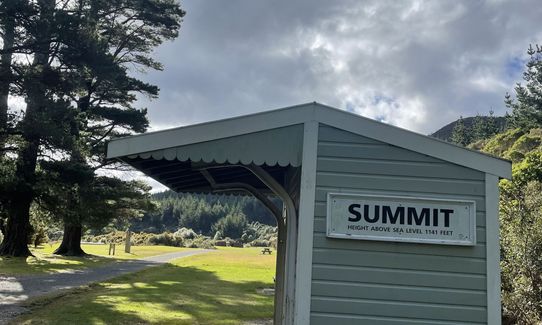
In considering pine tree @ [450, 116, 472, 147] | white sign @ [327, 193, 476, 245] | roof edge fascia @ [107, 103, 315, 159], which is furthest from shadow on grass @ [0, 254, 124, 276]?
pine tree @ [450, 116, 472, 147]

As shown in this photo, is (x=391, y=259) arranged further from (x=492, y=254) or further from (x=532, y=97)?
(x=532, y=97)

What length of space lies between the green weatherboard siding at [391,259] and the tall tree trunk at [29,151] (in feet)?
47.0

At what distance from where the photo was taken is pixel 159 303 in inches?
376

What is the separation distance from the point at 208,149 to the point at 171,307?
603 cm

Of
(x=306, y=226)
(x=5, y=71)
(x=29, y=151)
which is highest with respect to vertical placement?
(x=5, y=71)

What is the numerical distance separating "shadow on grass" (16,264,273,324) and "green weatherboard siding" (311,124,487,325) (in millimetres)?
4625

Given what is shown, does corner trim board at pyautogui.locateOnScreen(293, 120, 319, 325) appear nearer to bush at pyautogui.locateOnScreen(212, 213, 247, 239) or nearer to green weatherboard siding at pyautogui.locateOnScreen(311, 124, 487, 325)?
green weatherboard siding at pyautogui.locateOnScreen(311, 124, 487, 325)

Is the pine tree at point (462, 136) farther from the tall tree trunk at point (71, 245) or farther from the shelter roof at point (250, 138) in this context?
the shelter roof at point (250, 138)

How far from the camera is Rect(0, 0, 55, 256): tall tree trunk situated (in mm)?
16031

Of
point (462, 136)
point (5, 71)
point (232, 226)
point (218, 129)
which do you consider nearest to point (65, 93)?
point (5, 71)

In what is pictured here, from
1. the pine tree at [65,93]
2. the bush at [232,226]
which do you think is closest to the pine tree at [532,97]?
the pine tree at [65,93]

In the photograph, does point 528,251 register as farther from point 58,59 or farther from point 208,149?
point 58,59

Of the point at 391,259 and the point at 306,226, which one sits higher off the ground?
the point at 306,226

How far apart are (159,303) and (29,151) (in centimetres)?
1092
